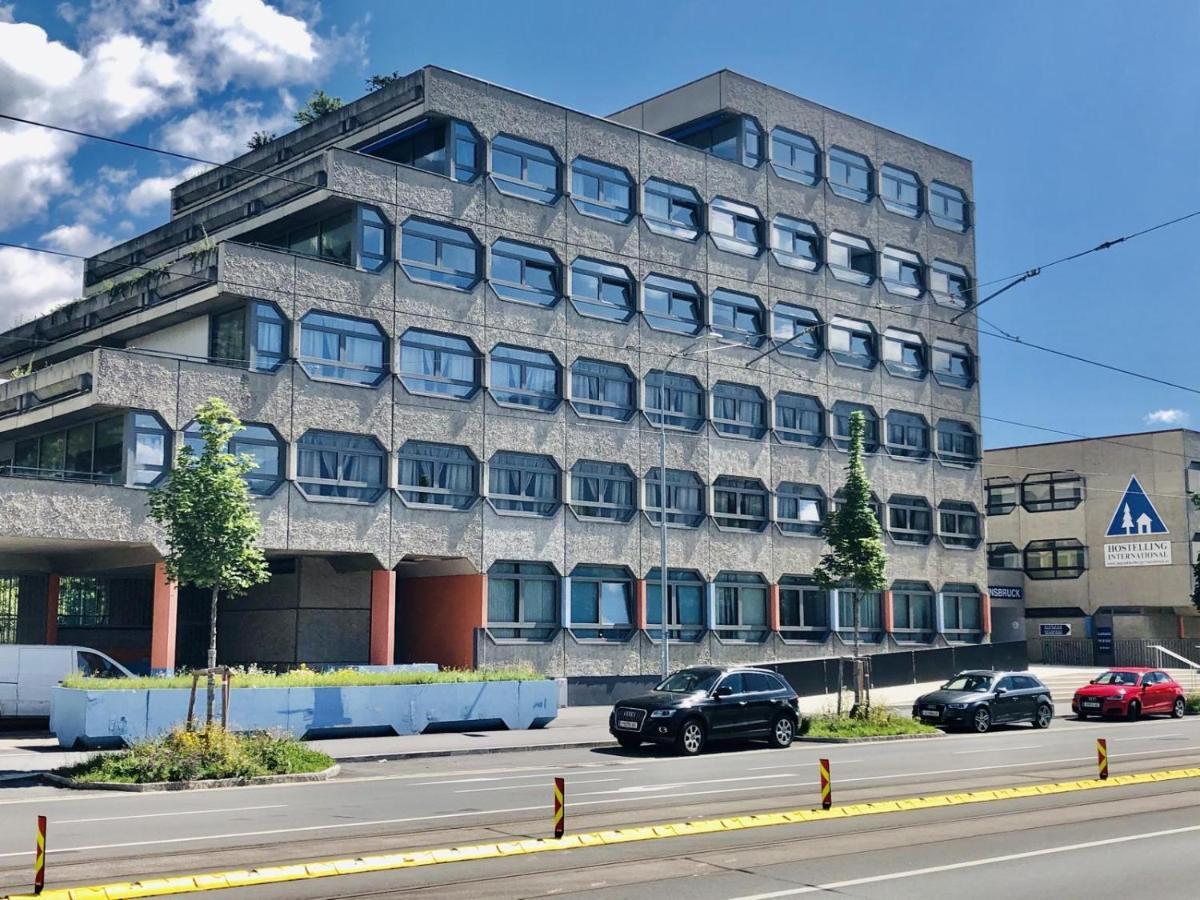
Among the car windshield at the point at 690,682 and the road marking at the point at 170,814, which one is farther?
the car windshield at the point at 690,682

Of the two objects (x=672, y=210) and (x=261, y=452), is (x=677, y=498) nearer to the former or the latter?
(x=672, y=210)

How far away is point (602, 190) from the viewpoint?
4578cm

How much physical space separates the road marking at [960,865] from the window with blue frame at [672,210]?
3497 cm

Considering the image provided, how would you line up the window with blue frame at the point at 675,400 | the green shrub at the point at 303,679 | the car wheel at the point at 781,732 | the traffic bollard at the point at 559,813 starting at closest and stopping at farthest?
1. the traffic bollard at the point at 559,813
2. the green shrub at the point at 303,679
3. the car wheel at the point at 781,732
4. the window with blue frame at the point at 675,400

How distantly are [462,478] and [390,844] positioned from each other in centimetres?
2774

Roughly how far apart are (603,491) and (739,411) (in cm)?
735

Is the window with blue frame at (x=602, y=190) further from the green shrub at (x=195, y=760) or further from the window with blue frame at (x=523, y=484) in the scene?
the green shrub at (x=195, y=760)

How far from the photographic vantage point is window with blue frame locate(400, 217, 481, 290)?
4056 cm

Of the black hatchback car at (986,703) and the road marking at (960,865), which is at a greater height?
the black hatchback car at (986,703)

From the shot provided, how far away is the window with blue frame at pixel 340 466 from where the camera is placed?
3788 cm

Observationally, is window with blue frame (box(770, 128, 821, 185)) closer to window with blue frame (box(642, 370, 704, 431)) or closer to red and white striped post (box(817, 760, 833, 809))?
window with blue frame (box(642, 370, 704, 431))

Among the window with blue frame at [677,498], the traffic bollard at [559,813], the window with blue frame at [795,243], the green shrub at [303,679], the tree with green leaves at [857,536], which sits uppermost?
the window with blue frame at [795,243]

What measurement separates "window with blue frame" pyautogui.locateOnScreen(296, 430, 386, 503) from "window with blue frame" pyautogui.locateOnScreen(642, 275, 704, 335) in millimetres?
11933

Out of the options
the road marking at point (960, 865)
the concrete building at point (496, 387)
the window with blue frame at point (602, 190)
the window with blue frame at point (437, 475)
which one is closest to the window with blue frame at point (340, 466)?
the concrete building at point (496, 387)
